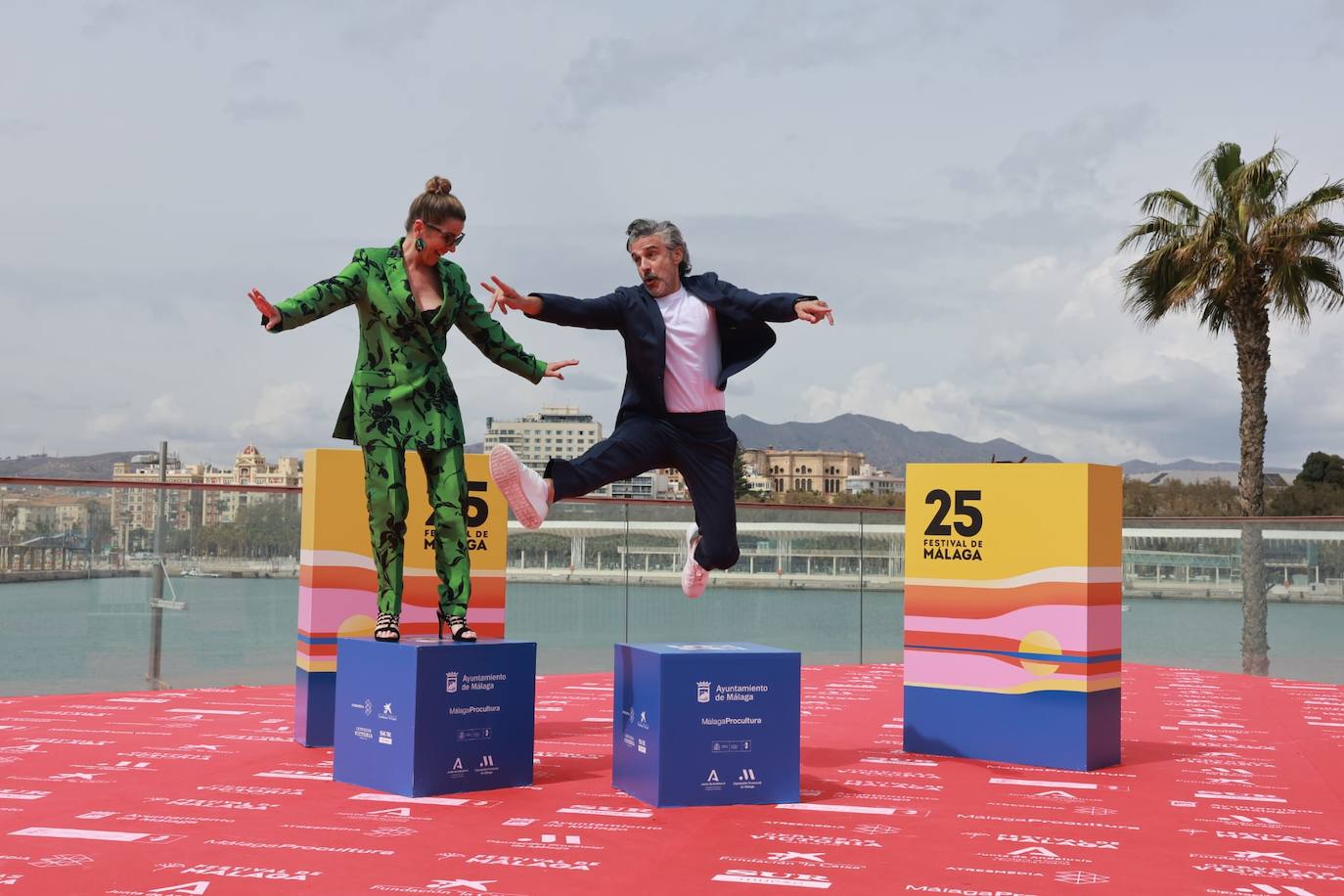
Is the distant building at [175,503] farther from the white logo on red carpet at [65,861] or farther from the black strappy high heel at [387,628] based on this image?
the white logo on red carpet at [65,861]

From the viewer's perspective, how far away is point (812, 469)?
439 ft

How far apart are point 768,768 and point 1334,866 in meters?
1.69

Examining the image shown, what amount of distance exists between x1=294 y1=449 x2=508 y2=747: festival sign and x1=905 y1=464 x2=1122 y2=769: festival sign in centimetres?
203

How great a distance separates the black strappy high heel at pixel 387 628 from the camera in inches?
182

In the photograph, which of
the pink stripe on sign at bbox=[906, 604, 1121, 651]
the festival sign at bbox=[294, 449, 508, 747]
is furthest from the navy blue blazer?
the pink stripe on sign at bbox=[906, 604, 1121, 651]

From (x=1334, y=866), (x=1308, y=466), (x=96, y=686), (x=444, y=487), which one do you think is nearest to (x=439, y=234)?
(x=444, y=487)

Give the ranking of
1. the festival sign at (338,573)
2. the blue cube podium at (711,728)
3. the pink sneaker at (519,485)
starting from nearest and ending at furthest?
the blue cube podium at (711,728) < the pink sneaker at (519,485) < the festival sign at (338,573)

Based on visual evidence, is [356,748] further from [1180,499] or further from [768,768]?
[1180,499]

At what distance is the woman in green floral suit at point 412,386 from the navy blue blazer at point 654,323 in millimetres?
277

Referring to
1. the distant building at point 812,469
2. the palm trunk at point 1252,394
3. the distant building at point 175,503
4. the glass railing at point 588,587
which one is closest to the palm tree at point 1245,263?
the palm trunk at point 1252,394

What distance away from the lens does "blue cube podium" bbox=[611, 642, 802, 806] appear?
4.17 m

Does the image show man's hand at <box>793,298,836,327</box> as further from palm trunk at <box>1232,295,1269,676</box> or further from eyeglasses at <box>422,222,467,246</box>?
palm trunk at <box>1232,295,1269,676</box>

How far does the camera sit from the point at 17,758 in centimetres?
488

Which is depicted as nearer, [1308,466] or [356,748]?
[356,748]
